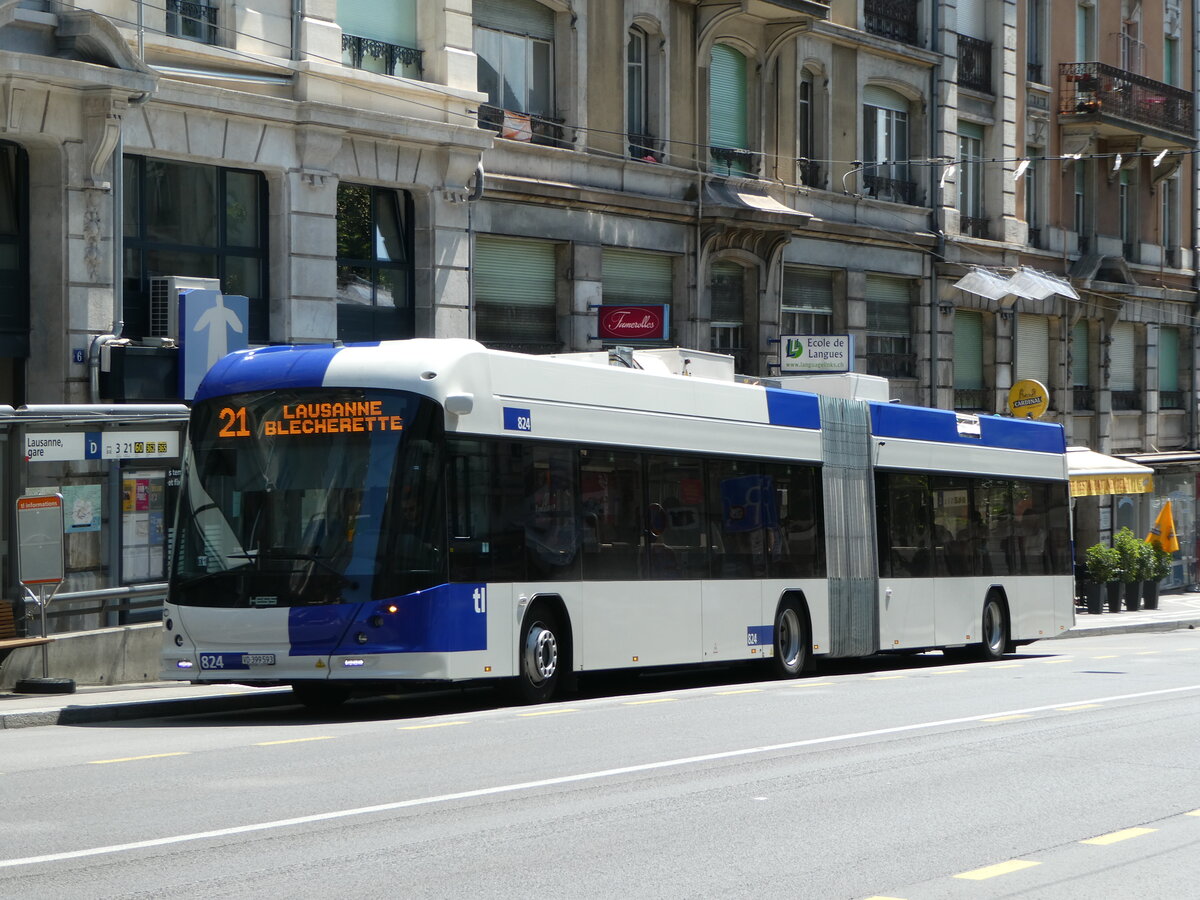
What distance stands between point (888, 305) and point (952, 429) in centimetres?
1334

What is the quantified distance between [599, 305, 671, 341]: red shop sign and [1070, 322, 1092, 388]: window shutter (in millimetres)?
17195

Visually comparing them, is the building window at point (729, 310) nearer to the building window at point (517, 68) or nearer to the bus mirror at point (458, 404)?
the building window at point (517, 68)

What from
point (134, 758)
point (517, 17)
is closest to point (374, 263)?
point (517, 17)

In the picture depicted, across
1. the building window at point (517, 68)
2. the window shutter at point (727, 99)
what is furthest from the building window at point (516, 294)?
the window shutter at point (727, 99)

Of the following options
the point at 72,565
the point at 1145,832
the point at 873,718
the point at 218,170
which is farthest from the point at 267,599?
the point at 218,170

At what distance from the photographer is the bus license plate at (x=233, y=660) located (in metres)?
14.0

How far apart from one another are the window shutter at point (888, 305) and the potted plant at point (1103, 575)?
6.03 meters

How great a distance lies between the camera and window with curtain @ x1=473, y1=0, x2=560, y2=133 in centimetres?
2598

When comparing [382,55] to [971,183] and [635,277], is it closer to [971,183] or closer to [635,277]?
[635,277]

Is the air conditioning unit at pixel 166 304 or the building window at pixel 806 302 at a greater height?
the building window at pixel 806 302

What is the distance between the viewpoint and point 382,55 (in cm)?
2389

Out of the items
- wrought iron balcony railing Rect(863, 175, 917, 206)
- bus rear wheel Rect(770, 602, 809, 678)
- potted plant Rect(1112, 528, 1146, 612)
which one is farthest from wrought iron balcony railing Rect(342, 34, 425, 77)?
potted plant Rect(1112, 528, 1146, 612)

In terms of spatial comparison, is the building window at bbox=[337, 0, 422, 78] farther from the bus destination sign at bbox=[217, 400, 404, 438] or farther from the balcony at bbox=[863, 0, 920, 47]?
the balcony at bbox=[863, 0, 920, 47]

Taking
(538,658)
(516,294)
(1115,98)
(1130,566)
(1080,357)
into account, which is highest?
(1115,98)
